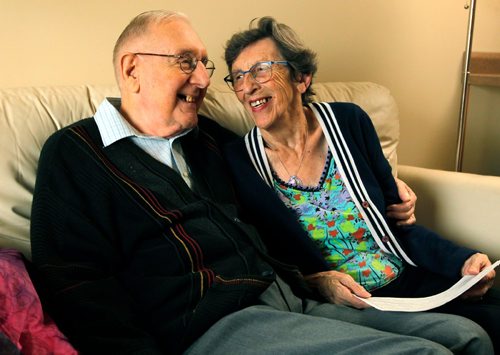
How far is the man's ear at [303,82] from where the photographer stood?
61.8 inches

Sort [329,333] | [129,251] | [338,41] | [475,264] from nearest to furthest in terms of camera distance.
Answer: [329,333]
[129,251]
[475,264]
[338,41]

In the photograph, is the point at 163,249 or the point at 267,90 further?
the point at 267,90

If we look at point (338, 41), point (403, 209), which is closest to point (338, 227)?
point (403, 209)

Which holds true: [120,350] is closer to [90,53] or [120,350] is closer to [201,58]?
[201,58]

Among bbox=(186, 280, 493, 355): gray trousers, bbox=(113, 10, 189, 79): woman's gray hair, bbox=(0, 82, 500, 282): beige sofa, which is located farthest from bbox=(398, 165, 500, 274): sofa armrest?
bbox=(113, 10, 189, 79): woman's gray hair

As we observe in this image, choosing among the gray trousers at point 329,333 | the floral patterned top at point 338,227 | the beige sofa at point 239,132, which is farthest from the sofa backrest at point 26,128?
the gray trousers at point 329,333

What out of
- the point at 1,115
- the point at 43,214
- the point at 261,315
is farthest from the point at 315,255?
the point at 1,115

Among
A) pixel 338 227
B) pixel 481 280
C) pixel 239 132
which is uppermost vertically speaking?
pixel 239 132

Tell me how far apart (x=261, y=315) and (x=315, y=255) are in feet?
1.12

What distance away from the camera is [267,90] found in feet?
4.87

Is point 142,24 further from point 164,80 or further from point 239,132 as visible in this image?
point 239,132

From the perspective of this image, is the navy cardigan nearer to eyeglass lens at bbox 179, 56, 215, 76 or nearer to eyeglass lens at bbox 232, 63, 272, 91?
eyeglass lens at bbox 232, 63, 272, 91

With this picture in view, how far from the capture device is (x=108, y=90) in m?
1.52

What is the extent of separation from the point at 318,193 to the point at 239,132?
36 cm
